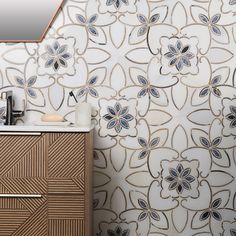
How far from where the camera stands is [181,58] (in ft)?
9.12

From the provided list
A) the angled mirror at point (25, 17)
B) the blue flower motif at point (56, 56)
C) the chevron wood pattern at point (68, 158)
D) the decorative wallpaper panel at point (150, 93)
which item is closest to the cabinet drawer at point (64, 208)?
the chevron wood pattern at point (68, 158)

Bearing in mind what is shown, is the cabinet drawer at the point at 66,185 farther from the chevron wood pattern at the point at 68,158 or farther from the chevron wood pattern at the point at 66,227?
the chevron wood pattern at the point at 66,227

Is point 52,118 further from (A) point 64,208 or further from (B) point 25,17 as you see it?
(B) point 25,17

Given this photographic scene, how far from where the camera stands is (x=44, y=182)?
2.37 metres

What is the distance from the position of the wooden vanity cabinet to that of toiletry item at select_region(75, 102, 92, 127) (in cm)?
27

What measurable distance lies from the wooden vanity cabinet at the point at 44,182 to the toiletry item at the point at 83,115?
10.6 inches

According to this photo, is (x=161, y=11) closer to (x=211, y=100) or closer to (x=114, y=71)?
(x=114, y=71)

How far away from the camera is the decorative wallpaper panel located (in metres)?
2.77

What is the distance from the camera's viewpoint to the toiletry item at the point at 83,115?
263cm

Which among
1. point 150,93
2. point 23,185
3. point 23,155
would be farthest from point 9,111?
point 150,93

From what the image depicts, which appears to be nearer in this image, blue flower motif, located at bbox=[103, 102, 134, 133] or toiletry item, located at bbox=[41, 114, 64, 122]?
toiletry item, located at bbox=[41, 114, 64, 122]

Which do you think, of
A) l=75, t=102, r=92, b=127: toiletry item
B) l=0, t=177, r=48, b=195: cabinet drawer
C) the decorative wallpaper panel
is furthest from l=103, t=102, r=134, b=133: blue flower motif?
l=0, t=177, r=48, b=195: cabinet drawer

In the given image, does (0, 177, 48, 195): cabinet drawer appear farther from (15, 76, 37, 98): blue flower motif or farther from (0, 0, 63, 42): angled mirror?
(0, 0, 63, 42): angled mirror

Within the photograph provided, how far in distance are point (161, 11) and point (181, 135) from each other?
0.81 metres
